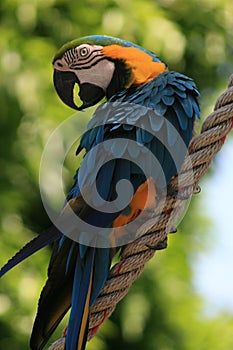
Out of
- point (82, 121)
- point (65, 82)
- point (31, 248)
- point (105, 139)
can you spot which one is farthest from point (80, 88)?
point (82, 121)

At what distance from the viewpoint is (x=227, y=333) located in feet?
9.75

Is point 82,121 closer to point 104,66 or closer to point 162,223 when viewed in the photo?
point 104,66

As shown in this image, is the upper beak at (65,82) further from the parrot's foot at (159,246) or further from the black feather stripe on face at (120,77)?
the parrot's foot at (159,246)

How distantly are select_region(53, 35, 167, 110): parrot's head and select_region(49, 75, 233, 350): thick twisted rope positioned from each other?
37cm

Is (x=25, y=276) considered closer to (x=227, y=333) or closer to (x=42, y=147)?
(x=42, y=147)

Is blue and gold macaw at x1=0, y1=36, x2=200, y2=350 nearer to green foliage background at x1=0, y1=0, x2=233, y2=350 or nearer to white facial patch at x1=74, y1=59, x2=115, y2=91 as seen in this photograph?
white facial patch at x1=74, y1=59, x2=115, y2=91

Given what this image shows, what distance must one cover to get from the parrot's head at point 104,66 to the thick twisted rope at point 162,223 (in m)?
0.37

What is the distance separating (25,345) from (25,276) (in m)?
0.26

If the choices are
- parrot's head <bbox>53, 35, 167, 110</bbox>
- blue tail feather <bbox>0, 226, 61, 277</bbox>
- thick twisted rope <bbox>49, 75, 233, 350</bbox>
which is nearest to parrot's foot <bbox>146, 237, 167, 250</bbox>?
thick twisted rope <bbox>49, 75, 233, 350</bbox>

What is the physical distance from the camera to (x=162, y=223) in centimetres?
140

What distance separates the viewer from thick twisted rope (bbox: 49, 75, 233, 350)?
1.37m

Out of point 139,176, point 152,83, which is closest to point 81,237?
point 139,176

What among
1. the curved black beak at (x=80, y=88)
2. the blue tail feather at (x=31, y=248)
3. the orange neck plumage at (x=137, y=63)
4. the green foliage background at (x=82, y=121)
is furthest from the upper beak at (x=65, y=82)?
the green foliage background at (x=82, y=121)

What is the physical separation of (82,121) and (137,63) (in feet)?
2.46
